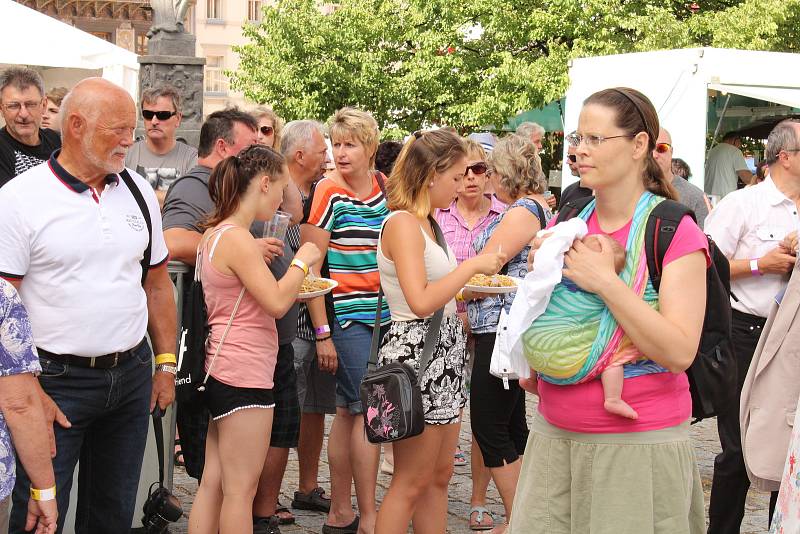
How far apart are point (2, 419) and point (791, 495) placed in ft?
7.41

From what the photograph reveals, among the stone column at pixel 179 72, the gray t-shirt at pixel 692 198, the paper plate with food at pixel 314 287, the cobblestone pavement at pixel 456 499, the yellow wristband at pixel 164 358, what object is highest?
the stone column at pixel 179 72

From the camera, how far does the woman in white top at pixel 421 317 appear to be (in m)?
4.74

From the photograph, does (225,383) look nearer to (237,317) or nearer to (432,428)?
(237,317)

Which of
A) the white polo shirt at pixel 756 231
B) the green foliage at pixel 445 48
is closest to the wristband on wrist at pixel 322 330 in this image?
the white polo shirt at pixel 756 231

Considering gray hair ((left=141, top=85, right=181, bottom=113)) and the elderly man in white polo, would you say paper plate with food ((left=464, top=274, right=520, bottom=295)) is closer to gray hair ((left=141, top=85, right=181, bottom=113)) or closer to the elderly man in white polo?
the elderly man in white polo

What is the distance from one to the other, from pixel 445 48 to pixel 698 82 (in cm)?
1903

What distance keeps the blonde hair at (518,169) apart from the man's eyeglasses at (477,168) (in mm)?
329

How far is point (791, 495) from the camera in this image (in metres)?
3.29

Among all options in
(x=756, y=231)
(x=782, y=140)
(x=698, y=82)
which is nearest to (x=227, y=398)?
(x=756, y=231)

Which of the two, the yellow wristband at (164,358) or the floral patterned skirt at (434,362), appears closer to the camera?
the yellow wristband at (164,358)

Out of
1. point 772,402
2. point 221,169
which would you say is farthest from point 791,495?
point 221,169

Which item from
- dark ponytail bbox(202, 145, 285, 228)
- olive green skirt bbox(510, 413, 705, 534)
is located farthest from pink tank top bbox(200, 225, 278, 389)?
olive green skirt bbox(510, 413, 705, 534)

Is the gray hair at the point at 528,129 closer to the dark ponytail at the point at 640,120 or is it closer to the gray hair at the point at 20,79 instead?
the gray hair at the point at 20,79

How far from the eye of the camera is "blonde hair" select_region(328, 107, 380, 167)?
6.01 meters
